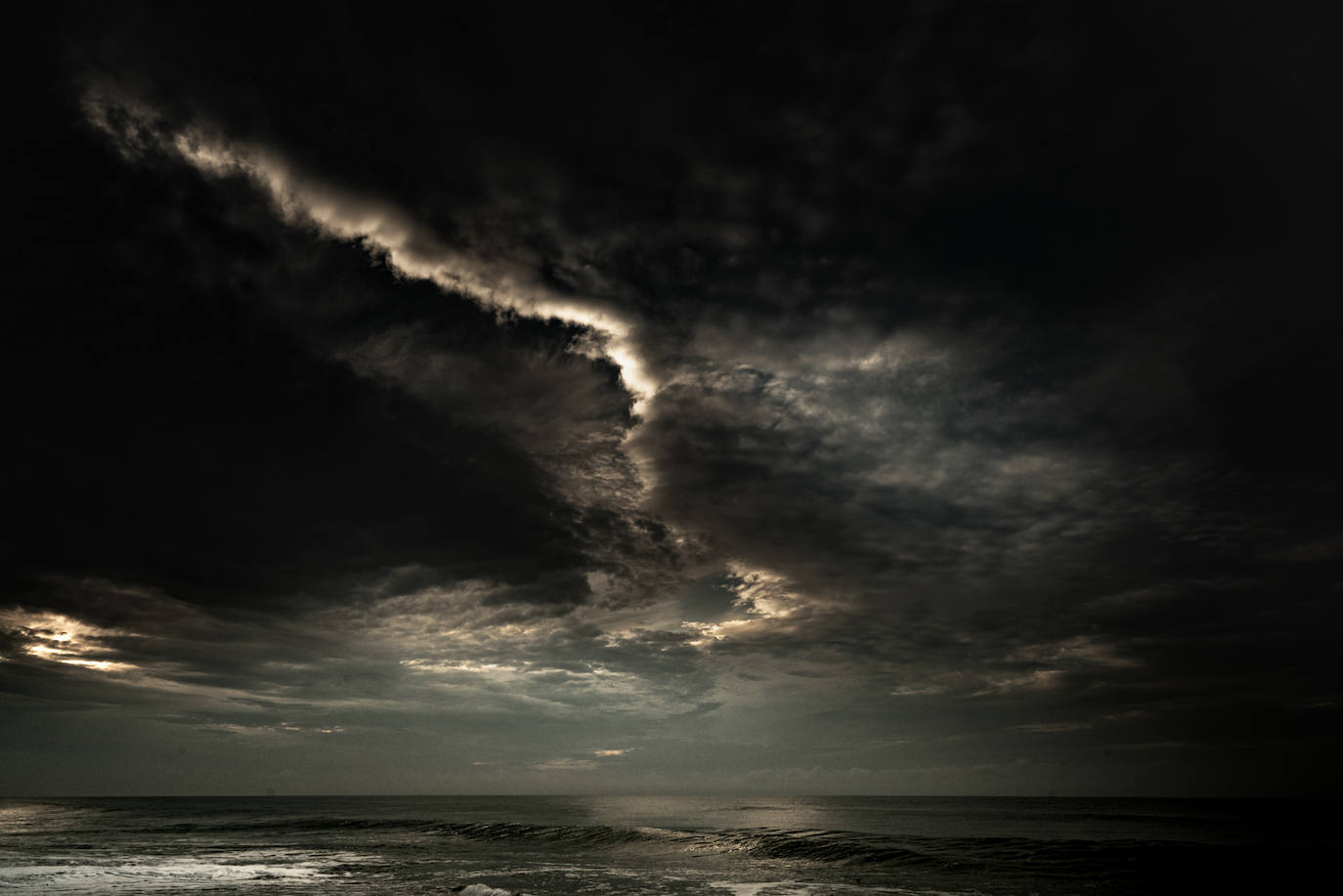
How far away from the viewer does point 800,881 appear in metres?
30.4

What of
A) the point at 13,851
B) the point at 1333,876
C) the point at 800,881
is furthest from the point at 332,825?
the point at 1333,876

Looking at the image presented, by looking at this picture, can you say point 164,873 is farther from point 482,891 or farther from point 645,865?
point 645,865

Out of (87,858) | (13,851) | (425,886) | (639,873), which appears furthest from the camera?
(13,851)

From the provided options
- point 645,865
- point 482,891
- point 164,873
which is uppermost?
point 645,865

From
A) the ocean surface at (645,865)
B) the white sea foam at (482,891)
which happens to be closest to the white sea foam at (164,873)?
the ocean surface at (645,865)

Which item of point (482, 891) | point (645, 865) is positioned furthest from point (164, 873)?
point (645, 865)

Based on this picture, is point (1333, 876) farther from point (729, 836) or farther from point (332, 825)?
point (332, 825)

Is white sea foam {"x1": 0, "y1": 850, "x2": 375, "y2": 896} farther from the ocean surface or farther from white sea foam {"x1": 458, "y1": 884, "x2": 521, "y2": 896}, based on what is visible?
white sea foam {"x1": 458, "y1": 884, "x2": 521, "y2": 896}

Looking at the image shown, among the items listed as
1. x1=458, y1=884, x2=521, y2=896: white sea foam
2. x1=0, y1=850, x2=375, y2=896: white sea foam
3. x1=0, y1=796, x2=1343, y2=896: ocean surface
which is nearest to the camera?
x1=458, y1=884, x2=521, y2=896: white sea foam

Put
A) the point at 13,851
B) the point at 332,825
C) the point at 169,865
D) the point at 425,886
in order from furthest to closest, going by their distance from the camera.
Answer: the point at 332,825, the point at 13,851, the point at 169,865, the point at 425,886

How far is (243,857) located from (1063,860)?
151 ft

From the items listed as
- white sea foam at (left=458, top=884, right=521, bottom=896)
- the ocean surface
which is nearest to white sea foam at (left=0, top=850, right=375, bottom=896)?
the ocean surface

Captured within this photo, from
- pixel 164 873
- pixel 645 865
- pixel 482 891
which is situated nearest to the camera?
pixel 482 891

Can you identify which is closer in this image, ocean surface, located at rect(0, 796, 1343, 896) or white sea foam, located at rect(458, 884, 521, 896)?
white sea foam, located at rect(458, 884, 521, 896)
